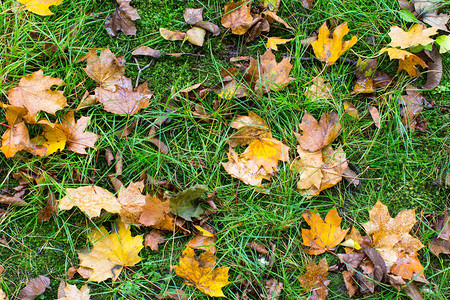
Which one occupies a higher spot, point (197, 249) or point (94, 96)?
point (94, 96)

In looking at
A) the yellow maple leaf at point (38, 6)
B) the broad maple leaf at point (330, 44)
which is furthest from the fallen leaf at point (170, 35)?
the broad maple leaf at point (330, 44)

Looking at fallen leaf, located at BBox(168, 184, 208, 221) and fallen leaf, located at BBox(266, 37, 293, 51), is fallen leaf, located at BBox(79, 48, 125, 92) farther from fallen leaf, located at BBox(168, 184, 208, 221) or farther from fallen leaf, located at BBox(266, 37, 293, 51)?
fallen leaf, located at BBox(266, 37, 293, 51)

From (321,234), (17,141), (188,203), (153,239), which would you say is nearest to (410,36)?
(321,234)

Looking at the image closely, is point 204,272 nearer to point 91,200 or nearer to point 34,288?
point 91,200

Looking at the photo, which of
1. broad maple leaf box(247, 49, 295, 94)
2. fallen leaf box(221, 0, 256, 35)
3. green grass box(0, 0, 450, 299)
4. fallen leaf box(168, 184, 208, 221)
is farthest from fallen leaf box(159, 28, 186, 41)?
fallen leaf box(168, 184, 208, 221)

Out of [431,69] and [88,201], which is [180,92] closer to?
[88,201]

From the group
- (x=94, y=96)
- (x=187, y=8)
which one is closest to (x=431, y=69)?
(x=187, y=8)

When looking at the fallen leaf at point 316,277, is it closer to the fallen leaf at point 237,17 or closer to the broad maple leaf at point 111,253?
the broad maple leaf at point 111,253
